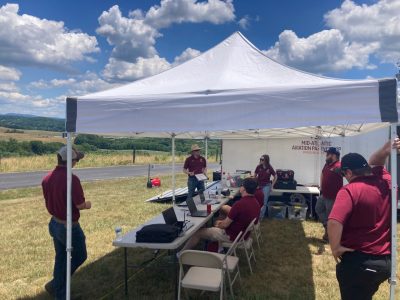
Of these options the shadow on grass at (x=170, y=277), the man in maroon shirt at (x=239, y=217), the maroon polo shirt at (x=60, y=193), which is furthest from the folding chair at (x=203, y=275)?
the maroon polo shirt at (x=60, y=193)

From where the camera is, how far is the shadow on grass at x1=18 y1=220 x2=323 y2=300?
428 centimetres

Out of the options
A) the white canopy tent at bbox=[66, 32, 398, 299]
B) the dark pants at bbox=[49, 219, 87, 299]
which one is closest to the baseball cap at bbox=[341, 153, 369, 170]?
the white canopy tent at bbox=[66, 32, 398, 299]

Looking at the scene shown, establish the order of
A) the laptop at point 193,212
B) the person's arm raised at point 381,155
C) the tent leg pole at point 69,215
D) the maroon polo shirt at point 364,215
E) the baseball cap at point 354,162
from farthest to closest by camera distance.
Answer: the laptop at point 193,212 → the tent leg pole at point 69,215 → the person's arm raised at point 381,155 → the baseball cap at point 354,162 → the maroon polo shirt at point 364,215

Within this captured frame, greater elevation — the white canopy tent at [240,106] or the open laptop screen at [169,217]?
the white canopy tent at [240,106]

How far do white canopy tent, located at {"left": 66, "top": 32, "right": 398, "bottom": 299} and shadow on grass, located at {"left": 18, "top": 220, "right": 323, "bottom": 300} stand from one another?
118 cm

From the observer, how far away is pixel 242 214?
4527 mm

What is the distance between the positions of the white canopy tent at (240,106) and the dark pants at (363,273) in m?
0.32

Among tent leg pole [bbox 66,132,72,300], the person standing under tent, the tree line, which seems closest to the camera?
tent leg pole [bbox 66,132,72,300]

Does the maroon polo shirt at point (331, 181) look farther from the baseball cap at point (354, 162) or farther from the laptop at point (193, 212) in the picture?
the baseball cap at point (354, 162)

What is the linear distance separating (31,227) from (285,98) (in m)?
6.79

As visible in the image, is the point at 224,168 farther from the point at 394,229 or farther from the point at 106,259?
the point at 394,229

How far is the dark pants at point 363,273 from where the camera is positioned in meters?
2.44

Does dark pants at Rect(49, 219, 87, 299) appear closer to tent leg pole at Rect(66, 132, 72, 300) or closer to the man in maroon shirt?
tent leg pole at Rect(66, 132, 72, 300)

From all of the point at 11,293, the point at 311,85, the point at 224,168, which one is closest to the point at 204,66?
the point at 311,85
